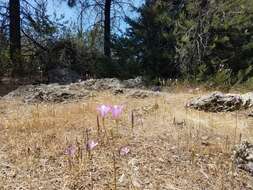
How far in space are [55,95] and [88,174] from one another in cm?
491

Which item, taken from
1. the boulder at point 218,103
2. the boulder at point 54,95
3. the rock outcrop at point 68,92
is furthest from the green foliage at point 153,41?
the boulder at point 218,103

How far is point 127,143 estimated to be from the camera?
5.37 m

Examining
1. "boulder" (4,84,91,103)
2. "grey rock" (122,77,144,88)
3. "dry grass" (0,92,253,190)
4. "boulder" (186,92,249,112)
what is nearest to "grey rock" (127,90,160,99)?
"boulder" (4,84,91,103)

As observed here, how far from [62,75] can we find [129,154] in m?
10.9

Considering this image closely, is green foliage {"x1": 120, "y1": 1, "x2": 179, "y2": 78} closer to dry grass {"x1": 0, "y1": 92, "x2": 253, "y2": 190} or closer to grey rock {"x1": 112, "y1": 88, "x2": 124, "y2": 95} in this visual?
grey rock {"x1": 112, "y1": 88, "x2": 124, "y2": 95}

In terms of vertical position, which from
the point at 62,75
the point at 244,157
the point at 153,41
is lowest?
the point at 244,157

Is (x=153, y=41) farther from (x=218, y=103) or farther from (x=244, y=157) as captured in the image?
(x=244, y=157)

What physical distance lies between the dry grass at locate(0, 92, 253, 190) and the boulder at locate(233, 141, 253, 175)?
86mm

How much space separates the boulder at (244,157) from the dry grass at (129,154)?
0.09 m

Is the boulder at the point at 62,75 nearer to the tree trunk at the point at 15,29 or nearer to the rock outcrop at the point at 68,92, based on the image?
the tree trunk at the point at 15,29

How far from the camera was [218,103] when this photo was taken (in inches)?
315

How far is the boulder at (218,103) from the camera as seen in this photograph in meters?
7.94

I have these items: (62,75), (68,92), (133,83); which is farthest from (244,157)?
(62,75)

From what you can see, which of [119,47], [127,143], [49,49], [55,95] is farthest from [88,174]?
[49,49]
